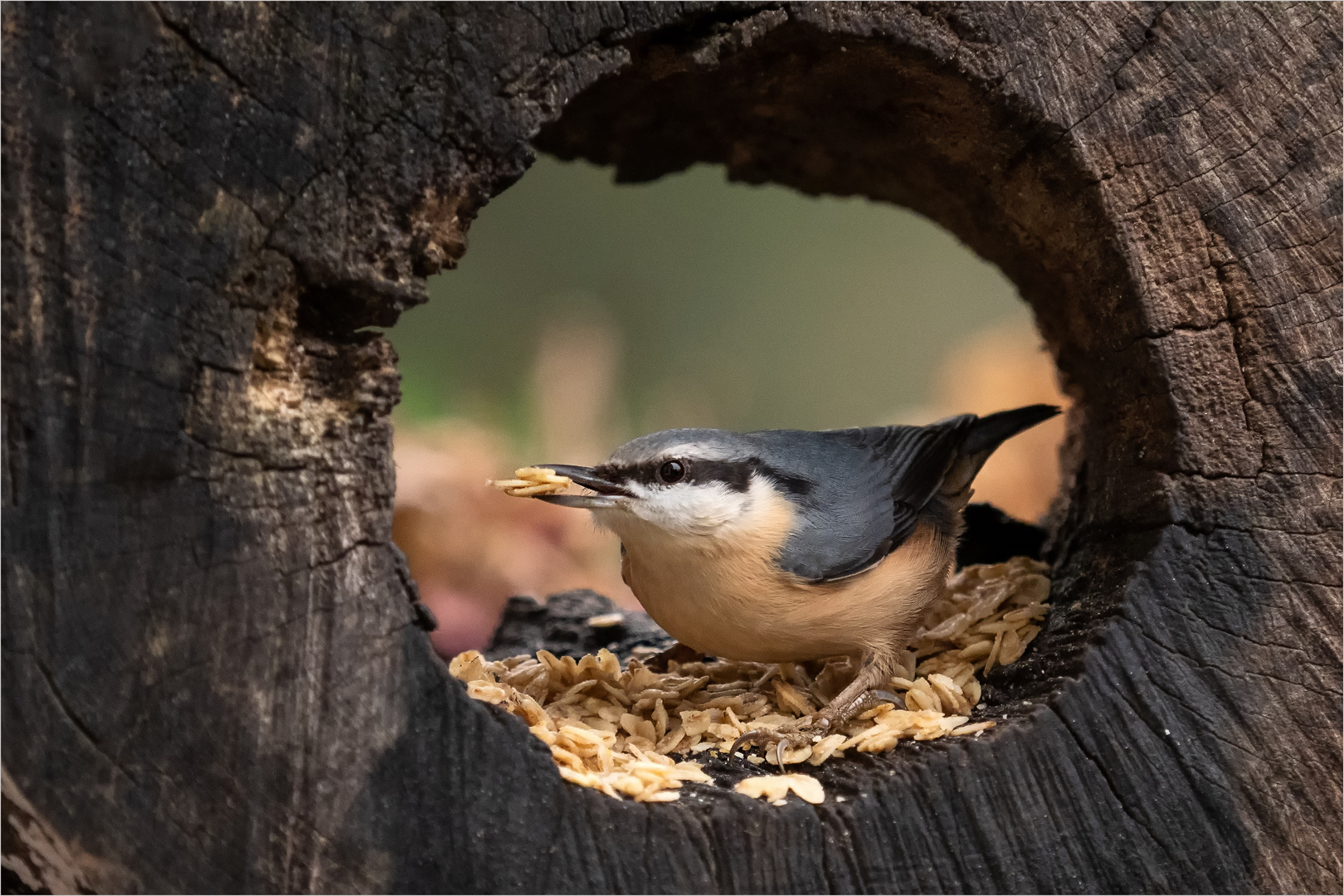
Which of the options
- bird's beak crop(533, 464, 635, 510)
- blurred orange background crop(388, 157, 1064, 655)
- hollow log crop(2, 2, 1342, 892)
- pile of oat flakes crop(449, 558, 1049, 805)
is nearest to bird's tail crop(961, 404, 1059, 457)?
pile of oat flakes crop(449, 558, 1049, 805)

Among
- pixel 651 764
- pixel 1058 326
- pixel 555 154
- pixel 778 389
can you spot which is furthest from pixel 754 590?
pixel 778 389

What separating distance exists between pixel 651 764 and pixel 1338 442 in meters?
1.52

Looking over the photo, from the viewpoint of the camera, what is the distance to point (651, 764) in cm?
197

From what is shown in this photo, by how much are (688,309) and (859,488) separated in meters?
3.30

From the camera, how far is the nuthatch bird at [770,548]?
7.58 feet

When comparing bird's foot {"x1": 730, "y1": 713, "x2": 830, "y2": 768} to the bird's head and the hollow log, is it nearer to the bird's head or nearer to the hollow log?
the hollow log

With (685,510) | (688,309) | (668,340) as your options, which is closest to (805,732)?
(685,510)

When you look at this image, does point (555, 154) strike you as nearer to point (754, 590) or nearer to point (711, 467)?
point (711, 467)

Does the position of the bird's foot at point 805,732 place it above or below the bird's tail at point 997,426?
below

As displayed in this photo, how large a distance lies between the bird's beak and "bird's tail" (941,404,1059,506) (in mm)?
1076

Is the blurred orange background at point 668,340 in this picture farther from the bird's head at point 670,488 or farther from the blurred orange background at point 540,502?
the bird's head at point 670,488

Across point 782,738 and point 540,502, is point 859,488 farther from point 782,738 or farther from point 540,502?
point 540,502

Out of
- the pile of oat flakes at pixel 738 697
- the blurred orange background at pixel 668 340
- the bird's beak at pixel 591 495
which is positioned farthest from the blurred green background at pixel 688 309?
the bird's beak at pixel 591 495

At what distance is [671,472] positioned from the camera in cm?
233
